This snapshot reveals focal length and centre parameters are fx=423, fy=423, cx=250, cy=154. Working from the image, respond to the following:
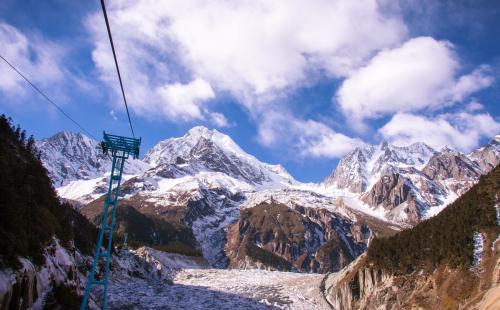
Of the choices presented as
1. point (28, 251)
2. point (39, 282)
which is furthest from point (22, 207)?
point (39, 282)

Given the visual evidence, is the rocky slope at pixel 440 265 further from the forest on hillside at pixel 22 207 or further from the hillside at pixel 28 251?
the forest on hillside at pixel 22 207

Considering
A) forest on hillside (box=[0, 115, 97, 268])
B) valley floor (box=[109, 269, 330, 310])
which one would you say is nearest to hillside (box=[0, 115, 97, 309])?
forest on hillside (box=[0, 115, 97, 268])

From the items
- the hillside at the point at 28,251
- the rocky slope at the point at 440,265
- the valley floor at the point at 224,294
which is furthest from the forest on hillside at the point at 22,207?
the rocky slope at the point at 440,265

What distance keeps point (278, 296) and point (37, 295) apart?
4137 cm

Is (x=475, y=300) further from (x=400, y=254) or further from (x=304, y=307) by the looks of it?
(x=304, y=307)

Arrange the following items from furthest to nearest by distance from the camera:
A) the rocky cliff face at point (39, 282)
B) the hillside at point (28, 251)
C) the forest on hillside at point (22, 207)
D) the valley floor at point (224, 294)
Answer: the valley floor at point (224, 294), the forest on hillside at point (22, 207), the hillside at point (28, 251), the rocky cliff face at point (39, 282)

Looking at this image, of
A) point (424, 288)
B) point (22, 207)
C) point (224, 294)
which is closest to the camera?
point (22, 207)

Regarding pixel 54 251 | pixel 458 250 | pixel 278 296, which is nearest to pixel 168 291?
pixel 278 296

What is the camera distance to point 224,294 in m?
59.1

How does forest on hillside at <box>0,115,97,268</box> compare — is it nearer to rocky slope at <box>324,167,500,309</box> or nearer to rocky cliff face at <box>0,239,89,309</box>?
rocky cliff face at <box>0,239,89,309</box>

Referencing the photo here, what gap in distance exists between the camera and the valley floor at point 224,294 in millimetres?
46459

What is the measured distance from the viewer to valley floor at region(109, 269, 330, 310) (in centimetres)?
4646

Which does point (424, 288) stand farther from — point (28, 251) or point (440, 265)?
point (28, 251)

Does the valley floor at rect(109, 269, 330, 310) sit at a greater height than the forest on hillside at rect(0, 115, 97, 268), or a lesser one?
lesser
